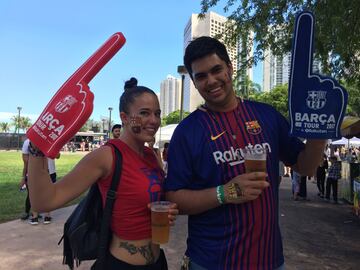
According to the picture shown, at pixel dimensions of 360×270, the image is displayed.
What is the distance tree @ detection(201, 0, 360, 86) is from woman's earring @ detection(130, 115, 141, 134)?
5616mm

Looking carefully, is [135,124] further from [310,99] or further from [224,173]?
Result: [310,99]

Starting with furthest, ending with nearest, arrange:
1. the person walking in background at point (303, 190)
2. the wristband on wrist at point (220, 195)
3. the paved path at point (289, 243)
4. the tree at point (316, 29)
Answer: the person walking in background at point (303, 190) → the tree at point (316, 29) → the paved path at point (289, 243) → the wristband on wrist at point (220, 195)

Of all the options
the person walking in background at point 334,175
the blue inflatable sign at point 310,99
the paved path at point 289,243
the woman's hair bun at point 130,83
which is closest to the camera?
the blue inflatable sign at point 310,99

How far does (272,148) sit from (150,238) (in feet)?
2.85

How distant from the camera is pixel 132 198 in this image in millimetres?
2254

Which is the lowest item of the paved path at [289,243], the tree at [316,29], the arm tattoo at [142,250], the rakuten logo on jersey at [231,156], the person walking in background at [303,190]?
the paved path at [289,243]

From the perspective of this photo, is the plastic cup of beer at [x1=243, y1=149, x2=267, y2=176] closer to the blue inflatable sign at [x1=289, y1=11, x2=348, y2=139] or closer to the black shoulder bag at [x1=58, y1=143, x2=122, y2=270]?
the blue inflatable sign at [x1=289, y1=11, x2=348, y2=139]

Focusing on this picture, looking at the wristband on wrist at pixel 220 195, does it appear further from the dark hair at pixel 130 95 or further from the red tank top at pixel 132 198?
the dark hair at pixel 130 95

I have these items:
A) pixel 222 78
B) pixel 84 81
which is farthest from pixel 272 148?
pixel 84 81

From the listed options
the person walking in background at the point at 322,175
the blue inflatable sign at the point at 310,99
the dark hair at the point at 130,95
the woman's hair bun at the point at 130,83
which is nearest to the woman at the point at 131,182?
the dark hair at the point at 130,95

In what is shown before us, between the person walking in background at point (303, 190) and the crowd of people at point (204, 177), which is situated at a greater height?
the crowd of people at point (204, 177)

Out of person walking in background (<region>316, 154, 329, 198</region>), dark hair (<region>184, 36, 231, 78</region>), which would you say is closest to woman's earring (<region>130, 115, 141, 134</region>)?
dark hair (<region>184, 36, 231, 78</region>)

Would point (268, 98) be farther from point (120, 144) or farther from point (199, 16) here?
point (120, 144)

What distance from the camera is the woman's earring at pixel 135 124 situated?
238 cm
